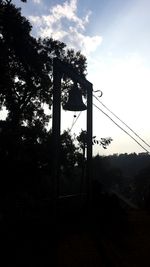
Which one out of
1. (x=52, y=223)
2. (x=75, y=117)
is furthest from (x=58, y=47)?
(x=52, y=223)

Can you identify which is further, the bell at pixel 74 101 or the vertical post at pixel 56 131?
the bell at pixel 74 101

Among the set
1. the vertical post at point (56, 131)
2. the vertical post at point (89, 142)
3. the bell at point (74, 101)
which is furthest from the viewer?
the vertical post at point (89, 142)

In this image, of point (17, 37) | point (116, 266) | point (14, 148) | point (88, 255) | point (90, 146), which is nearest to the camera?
point (116, 266)

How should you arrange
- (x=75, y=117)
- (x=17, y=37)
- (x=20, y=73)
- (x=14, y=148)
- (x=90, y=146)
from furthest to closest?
(x=20, y=73)
(x=17, y=37)
(x=14, y=148)
(x=75, y=117)
(x=90, y=146)

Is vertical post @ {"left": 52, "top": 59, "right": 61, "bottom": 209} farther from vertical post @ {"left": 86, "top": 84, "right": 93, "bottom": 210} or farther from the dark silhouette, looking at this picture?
vertical post @ {"left": 86, "top": 84, "right": 93, "bottom": 210}

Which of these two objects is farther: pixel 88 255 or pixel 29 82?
pixel 29 82

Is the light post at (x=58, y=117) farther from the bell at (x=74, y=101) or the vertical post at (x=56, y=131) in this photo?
the bell at (x=74, y=101)

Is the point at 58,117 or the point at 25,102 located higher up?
the point at 25,102

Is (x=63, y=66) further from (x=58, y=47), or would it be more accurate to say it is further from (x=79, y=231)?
(x=58, y=47)

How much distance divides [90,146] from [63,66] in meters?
2.42

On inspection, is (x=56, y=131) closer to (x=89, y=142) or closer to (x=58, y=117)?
(x=58, y=117)

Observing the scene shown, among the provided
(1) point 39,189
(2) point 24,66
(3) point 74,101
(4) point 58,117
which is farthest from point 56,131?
(2) point 24,66

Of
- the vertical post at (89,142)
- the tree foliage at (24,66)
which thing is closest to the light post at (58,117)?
the vertical post at (89,142)

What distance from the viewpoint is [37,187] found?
19.8 meters
